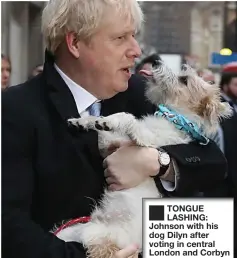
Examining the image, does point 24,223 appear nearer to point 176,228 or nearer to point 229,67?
point 176,228

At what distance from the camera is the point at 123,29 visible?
1.63m

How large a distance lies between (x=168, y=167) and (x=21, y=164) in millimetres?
399

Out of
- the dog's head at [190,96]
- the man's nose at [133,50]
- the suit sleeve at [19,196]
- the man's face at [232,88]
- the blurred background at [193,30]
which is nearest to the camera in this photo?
the suit sleeve at [19,196]

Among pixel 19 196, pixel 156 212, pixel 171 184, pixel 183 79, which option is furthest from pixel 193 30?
pixel 19 196

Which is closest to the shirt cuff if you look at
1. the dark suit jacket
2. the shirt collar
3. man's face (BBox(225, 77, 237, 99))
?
the dark suit jacket

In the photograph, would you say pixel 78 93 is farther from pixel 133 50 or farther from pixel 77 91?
pixel 133 50

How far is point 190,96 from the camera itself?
6.79ft

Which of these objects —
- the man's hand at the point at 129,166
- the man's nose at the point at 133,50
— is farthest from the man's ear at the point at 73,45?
the man's hand at the point at 129,166

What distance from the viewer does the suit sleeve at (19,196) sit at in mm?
1539

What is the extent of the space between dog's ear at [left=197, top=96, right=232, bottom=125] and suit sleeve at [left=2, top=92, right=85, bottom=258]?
68 centimetres

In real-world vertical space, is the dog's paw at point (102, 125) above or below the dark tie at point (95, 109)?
below

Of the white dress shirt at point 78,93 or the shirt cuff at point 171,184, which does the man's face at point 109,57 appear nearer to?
the white dress shirt at point 78,93
